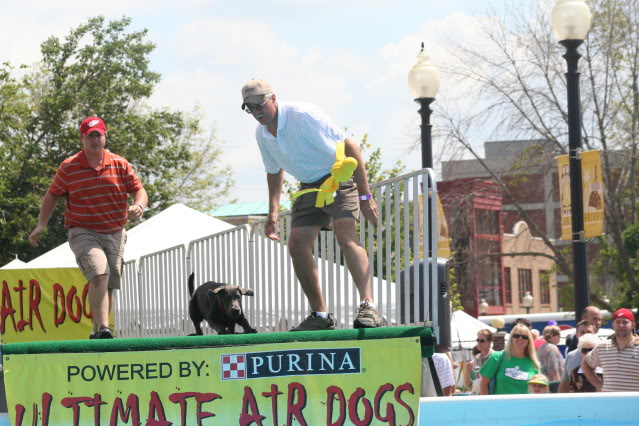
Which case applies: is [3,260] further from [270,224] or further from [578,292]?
[270,224]

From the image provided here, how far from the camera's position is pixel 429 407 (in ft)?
21.0

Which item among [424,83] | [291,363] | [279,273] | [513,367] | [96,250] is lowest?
[513,367]

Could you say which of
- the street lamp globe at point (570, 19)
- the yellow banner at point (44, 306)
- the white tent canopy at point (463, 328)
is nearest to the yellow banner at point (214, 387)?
the yellow banner at point (44, 306)

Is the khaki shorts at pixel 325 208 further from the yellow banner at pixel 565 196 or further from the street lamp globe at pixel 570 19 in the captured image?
the yellow banner at pixel 565 196

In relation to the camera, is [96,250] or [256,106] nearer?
[256,106]

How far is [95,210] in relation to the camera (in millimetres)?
8594

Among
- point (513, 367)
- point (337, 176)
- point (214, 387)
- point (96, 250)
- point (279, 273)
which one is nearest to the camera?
point (214, 387)

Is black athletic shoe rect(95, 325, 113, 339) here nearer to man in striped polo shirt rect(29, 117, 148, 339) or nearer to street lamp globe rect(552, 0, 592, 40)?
man in striped polo shirt rect(29, 117, 148, 339)

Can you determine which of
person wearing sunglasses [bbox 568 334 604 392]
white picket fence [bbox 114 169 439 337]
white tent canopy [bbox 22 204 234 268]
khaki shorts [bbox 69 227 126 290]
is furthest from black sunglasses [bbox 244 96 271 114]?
white tent canopy [bbox 22 204 234 268]

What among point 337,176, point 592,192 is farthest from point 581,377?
point 337,176

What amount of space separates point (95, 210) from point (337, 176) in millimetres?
2053

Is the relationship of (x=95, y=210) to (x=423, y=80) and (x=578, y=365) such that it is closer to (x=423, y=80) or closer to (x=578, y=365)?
(x=578, y=365)

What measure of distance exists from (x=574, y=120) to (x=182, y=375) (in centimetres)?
847

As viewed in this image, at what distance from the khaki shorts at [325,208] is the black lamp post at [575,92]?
6301mm
